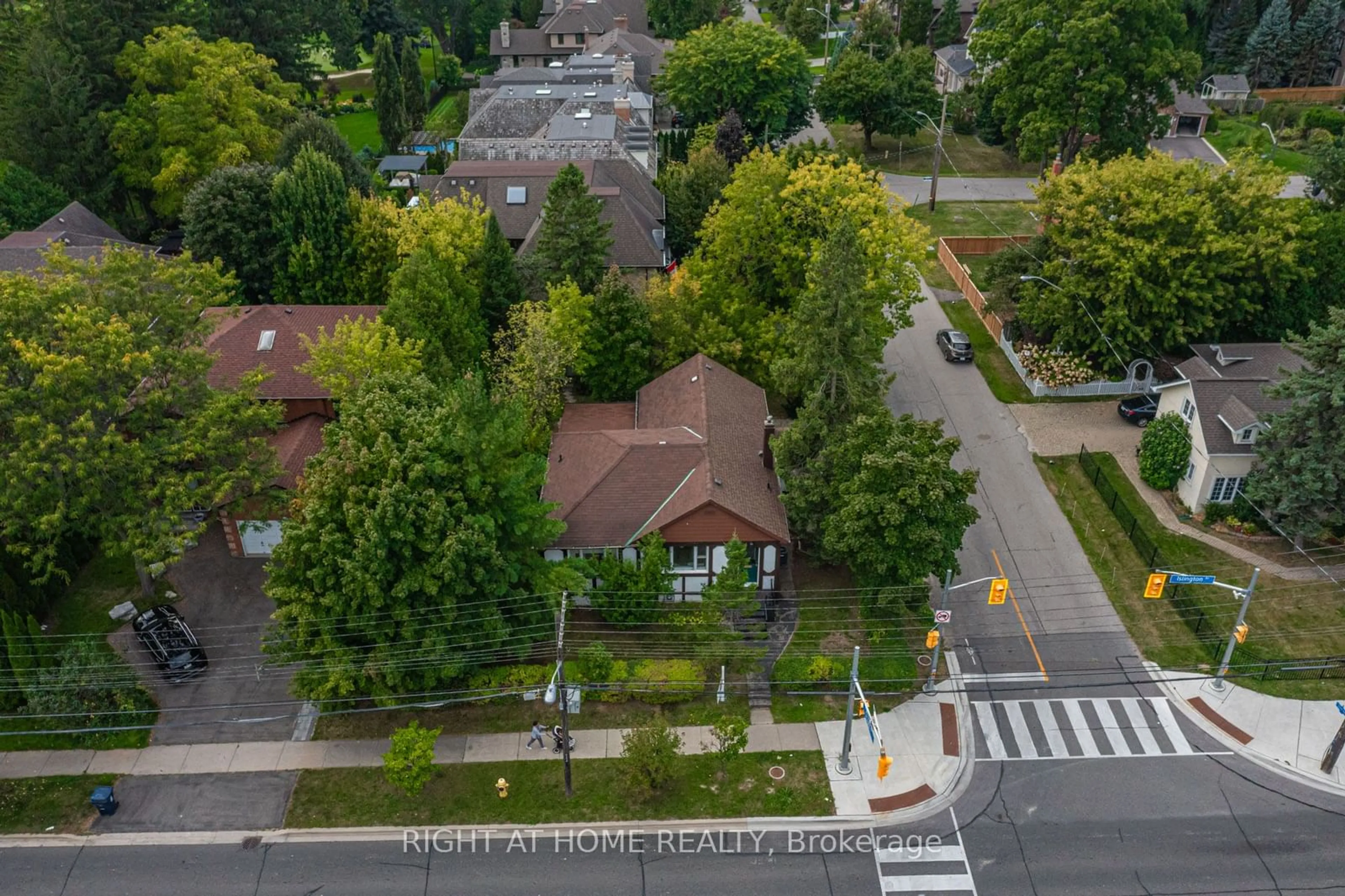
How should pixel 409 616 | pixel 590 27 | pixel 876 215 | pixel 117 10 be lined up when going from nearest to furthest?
pixel 409 616 < pixel 876 215 < pixel 117 10 < pixel 590 27

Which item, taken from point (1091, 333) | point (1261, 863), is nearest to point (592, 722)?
point (1261, 863)

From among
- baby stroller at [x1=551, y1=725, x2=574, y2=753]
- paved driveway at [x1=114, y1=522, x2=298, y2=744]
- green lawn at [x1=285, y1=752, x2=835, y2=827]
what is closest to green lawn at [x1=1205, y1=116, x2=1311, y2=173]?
green lawn at [x1=285, y1=752, x2=835, y2=827]

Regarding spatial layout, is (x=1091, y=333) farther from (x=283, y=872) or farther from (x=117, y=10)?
(x=117, y=10)

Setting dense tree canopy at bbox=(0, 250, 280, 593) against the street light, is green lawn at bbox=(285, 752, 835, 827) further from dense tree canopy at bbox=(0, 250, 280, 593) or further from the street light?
the street light

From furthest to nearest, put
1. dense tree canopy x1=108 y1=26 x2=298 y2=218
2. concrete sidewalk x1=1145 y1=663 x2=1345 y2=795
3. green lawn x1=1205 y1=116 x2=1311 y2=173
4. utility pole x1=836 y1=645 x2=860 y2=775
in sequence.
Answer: green lawn x1=1205 y1=116 x2=1311 y2=173, dense tree canopy x1=108 y1=26 x2=298 y2=218, concrete sidewalk x1=1145 y1=663 x2=1345 y2=795, utility pole x1=836 y1=645 x2=860 y2=775

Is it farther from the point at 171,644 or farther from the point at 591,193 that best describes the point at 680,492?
the point at 591,193

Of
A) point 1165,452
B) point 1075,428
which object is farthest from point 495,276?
point 1165,452
